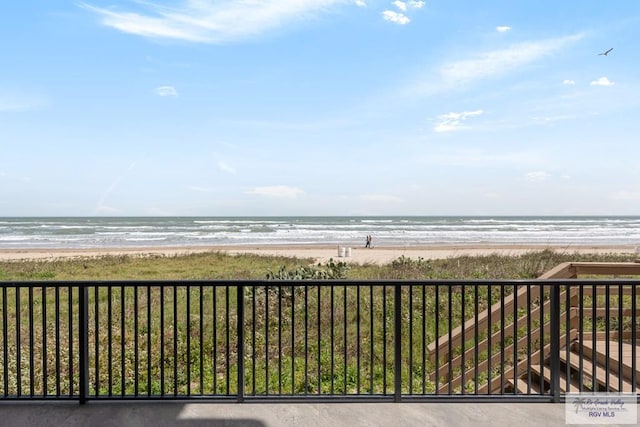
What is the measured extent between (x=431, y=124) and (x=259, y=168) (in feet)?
107

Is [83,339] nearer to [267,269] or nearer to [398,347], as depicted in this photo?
[398,347]

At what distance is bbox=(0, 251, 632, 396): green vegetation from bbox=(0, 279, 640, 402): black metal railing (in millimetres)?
32

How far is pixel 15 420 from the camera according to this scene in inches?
111

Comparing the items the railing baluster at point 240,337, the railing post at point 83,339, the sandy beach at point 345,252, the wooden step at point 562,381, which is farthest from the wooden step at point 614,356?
the sandy beach at point 345,252

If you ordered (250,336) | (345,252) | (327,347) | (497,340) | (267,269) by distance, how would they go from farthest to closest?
(345,252)
(267,269)
(250,336)
(327,347)
(497,340)

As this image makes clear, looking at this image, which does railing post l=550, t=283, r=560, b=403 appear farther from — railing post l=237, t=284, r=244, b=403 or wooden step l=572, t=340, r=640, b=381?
railing post l=237, t=284, r=244, b=403

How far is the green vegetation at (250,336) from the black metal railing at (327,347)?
0.10 feet

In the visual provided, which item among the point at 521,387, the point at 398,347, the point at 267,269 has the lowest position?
the point at 267,269

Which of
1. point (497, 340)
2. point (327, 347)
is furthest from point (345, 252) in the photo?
point (497, 340)

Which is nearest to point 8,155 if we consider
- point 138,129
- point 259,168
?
point 138,129

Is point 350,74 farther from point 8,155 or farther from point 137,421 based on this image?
point 8,155

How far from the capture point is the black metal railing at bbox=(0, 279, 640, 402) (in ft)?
9.98

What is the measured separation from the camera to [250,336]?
650cm

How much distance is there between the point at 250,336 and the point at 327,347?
4.09 feet
